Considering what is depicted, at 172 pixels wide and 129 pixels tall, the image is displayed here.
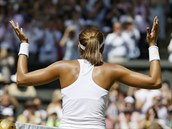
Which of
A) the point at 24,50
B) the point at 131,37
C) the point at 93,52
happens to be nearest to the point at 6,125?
the point at 24,50

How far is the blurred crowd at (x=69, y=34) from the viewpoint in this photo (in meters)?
13.8

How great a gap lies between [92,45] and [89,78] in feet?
0.87

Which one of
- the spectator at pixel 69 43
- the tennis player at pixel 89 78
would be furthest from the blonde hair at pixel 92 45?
the spectator at pixel 69 43

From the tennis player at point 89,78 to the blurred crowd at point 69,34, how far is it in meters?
8.03

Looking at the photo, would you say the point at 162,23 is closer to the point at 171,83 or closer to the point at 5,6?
the point at 171,83

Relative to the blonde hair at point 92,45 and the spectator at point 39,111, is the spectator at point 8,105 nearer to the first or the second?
the spectator at point 39,111

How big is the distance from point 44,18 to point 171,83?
159 inches

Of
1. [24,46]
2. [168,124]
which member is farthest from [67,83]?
[168,124]

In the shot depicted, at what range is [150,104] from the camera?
43.4 feet

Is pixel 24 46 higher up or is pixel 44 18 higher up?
pixel 44 18

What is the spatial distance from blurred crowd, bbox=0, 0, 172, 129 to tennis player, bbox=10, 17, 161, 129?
803cm

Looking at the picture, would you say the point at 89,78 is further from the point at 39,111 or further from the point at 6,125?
the point at 39,111

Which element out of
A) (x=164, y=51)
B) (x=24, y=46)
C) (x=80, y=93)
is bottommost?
(x=80, y=93)

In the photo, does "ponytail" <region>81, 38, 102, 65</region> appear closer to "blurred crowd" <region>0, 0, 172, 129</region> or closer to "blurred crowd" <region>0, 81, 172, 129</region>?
"blurred crowd" <region>0, 81, 172, 129</region>
